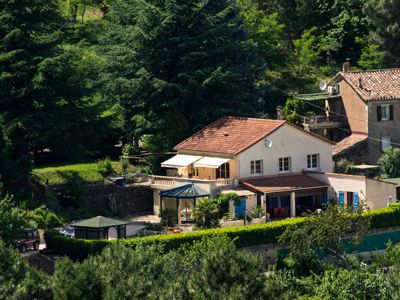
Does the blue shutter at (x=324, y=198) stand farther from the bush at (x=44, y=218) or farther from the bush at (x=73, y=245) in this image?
the bush at (x=73, y=245)

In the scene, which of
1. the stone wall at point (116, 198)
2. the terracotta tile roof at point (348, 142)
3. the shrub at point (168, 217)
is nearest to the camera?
the shrub at point (168, 217)

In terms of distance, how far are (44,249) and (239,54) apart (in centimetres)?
2532

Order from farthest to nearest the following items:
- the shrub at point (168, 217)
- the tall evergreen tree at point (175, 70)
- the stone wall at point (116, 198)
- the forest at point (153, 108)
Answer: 1. the tall evergreen tree at point (175, 70)
2. the stone wall at point (116, 198)
3. the shrub at point (168, 217)
4. the forest at point (153, 108)

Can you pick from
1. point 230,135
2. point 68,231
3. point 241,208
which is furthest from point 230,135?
point 68,231

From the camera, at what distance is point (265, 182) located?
254ft

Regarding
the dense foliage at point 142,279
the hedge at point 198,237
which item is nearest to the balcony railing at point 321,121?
the hedge at point 198,237

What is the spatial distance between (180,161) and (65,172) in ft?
23.9

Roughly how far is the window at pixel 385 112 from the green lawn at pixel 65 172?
18902 millimetres

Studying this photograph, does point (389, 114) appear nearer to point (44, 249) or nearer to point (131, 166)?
point (131, 166)

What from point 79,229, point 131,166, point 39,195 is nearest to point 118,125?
point 131,166

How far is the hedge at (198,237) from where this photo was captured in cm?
6550

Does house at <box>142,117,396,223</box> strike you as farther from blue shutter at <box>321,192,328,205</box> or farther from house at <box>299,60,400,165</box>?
house at <box>299,60,400,165</box>

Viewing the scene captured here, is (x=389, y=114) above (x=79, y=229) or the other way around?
above

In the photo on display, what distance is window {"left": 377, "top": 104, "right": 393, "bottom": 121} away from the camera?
8750 cm
